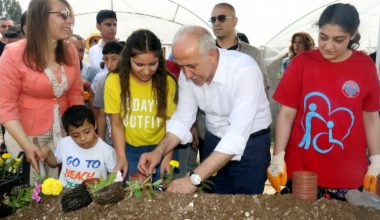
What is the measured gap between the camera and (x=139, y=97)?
280 cm

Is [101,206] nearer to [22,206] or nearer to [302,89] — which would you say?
[22,206]

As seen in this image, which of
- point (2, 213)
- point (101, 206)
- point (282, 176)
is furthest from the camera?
point (282, 176)

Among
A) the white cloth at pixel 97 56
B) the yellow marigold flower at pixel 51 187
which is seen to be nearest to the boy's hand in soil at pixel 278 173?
the yellow marigold flower at pixel 51 187

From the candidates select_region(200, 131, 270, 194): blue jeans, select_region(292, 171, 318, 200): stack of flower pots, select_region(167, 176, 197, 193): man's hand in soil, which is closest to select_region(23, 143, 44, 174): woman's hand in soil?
select_region(167, 176, 197, 193): man's hand in soil

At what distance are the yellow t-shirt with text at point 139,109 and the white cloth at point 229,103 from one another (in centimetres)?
18

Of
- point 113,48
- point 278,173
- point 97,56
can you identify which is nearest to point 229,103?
point 278,173

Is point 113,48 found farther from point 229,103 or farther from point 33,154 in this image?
point 229,103

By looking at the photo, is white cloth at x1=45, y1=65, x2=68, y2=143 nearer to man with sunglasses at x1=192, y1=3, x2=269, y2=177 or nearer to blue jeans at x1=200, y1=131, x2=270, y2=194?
blue jeans at x1=200, y1=131, x2=270, y2=194

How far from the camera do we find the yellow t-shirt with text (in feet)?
8.98

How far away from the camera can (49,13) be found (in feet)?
8.81

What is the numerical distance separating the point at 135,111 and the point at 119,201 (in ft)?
3.07

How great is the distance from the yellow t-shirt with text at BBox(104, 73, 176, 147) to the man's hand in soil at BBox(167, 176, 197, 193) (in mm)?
812

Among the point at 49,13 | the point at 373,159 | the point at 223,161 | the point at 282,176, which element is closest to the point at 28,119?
the point at 49,13

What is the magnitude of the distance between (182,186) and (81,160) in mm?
1135
